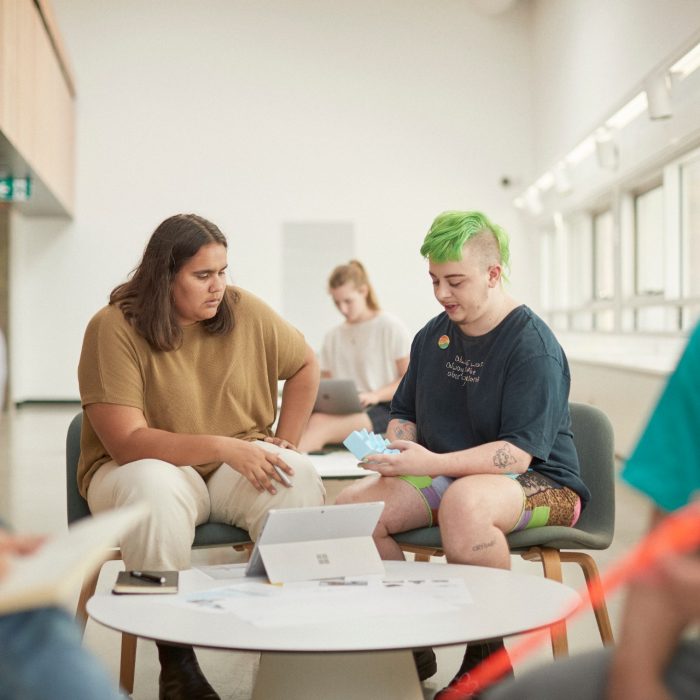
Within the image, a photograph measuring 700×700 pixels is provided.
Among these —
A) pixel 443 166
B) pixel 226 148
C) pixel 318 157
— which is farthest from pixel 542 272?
pixel 226 148

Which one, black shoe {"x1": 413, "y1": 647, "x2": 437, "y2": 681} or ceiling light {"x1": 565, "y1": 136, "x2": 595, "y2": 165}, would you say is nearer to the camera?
black shoe {"x1": 413, "y1": 647, "x2": 437, "y2": 681}

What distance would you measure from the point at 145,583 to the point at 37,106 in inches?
303

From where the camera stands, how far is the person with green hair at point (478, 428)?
251cm

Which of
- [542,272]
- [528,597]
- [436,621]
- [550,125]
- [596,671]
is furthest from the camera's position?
[542,272]

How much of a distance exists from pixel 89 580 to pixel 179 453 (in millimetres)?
402

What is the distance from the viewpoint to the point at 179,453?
106 inches

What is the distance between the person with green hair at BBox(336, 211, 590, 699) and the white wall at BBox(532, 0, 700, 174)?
384cm

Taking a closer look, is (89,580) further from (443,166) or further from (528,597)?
(443,166)

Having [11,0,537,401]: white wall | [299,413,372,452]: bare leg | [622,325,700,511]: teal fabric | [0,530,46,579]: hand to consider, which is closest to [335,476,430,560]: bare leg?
[0,530,46,579]: hand

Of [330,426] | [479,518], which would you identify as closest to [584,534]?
[479,518]

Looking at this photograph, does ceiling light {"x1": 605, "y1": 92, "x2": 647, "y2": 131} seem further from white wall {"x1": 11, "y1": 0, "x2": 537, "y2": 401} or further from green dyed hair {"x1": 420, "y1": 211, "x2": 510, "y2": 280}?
green dyed hair {"x1": 420, "y1": 211, "x2": 510, "y2": 280}

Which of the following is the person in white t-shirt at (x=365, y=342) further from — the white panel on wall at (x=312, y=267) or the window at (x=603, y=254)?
the white panel on wall at (x=312, y=267)

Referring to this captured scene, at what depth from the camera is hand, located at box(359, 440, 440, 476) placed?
8.38ft

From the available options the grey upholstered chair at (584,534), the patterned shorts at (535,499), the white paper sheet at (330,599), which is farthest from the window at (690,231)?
the white paper sheet at (330,599)
